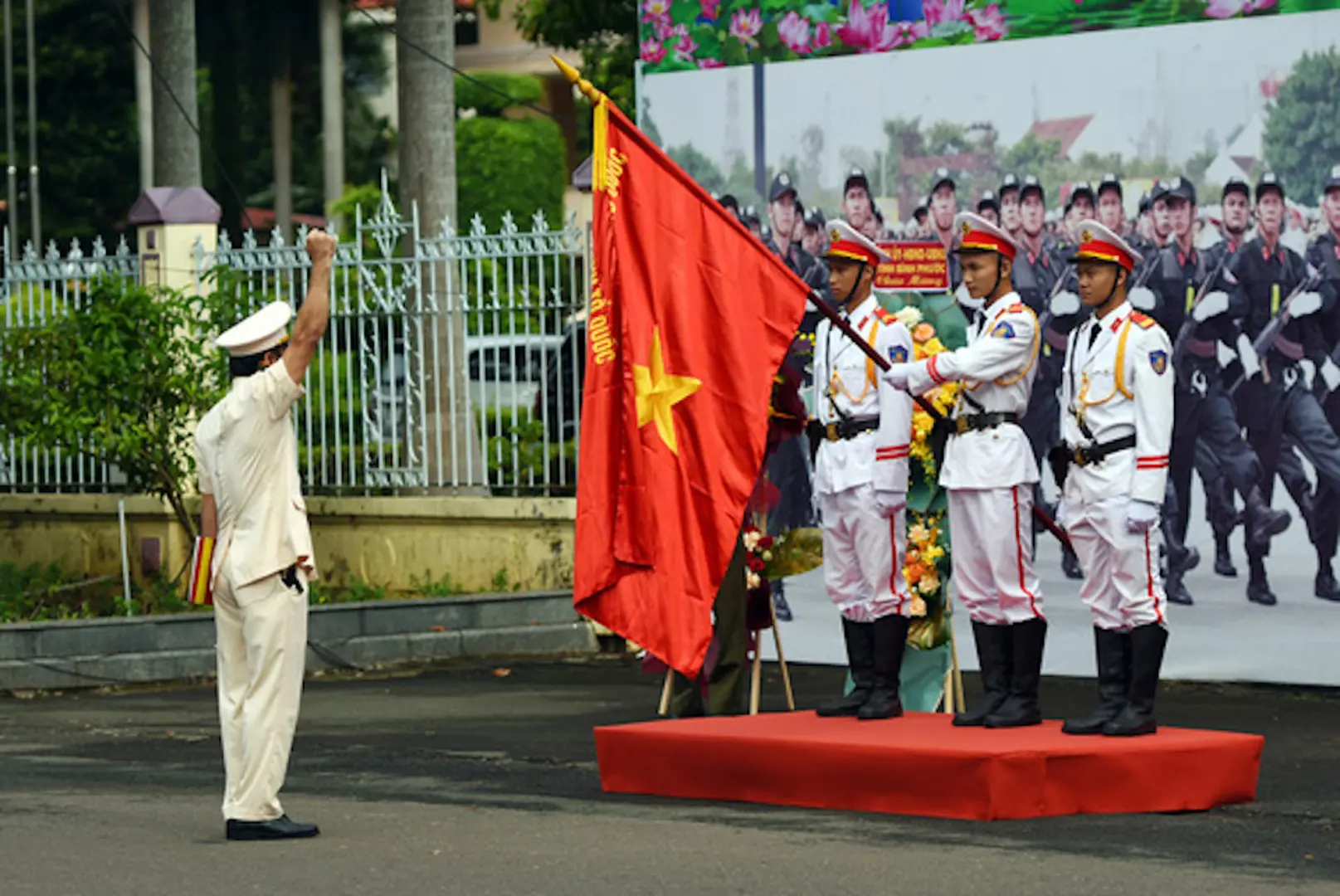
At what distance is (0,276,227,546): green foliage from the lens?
1661cm

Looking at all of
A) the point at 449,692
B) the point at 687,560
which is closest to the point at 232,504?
the point at 687,560

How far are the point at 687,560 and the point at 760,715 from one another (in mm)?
954

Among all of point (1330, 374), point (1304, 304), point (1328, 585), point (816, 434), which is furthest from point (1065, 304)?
point (816, 434)

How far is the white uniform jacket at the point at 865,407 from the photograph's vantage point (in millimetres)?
10773

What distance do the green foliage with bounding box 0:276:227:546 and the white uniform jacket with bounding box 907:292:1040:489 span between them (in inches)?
293

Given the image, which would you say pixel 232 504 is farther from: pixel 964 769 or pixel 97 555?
pixel 97 555

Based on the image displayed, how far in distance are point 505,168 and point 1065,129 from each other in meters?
41.4

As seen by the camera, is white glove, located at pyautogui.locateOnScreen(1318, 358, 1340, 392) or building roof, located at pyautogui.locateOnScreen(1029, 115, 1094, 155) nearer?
white glove, located at pyautogui.locateOnScreen(1318, 358, 1340, 392)

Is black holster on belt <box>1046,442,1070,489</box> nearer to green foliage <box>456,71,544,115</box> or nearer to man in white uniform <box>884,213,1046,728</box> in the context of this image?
man in white uniform <box>884,213,1046,728</box>

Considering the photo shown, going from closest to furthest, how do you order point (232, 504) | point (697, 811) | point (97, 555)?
point (232, 504), point (697, 811), point (97, 555)

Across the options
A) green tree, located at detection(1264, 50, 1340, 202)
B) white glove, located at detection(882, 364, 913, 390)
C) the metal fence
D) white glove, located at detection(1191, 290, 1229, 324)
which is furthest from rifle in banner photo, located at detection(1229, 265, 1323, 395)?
the metal fence

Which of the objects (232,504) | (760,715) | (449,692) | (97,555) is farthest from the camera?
(97,555)

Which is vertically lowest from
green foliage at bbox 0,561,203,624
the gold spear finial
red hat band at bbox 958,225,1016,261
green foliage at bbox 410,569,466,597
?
green foliage at bbox 0,561,203,624

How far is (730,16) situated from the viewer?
1516 centimetres
